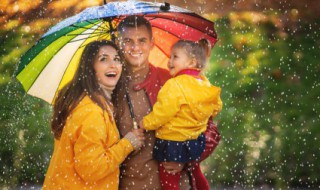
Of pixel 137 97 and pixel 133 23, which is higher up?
pixel 133 23

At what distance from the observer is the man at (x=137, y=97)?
4922 mm

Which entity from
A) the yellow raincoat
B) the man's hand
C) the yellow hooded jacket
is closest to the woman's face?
the yellow raincoat

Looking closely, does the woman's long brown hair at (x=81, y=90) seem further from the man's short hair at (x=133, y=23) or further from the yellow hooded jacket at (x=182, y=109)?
the yellow hooded jacket at (x=182, y=109)

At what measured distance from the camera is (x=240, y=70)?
7.80 meters

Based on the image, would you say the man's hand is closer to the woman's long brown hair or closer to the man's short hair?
the woman's long brown hair

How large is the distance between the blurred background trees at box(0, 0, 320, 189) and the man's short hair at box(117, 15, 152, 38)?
2.71 metres

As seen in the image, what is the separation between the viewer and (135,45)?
498 centimetres

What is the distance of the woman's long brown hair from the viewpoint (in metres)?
4.85

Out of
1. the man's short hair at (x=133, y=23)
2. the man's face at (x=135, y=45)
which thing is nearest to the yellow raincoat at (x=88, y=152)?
the man's face at (x=135, y=45)

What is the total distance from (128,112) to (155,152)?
310 millimetres

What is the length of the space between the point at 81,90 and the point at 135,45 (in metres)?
0.45

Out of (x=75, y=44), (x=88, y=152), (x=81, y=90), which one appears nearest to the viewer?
(x=88, y=152)

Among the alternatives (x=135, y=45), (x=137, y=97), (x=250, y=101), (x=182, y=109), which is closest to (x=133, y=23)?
(x=135, y=45)

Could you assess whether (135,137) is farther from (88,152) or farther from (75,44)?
(75,44)
